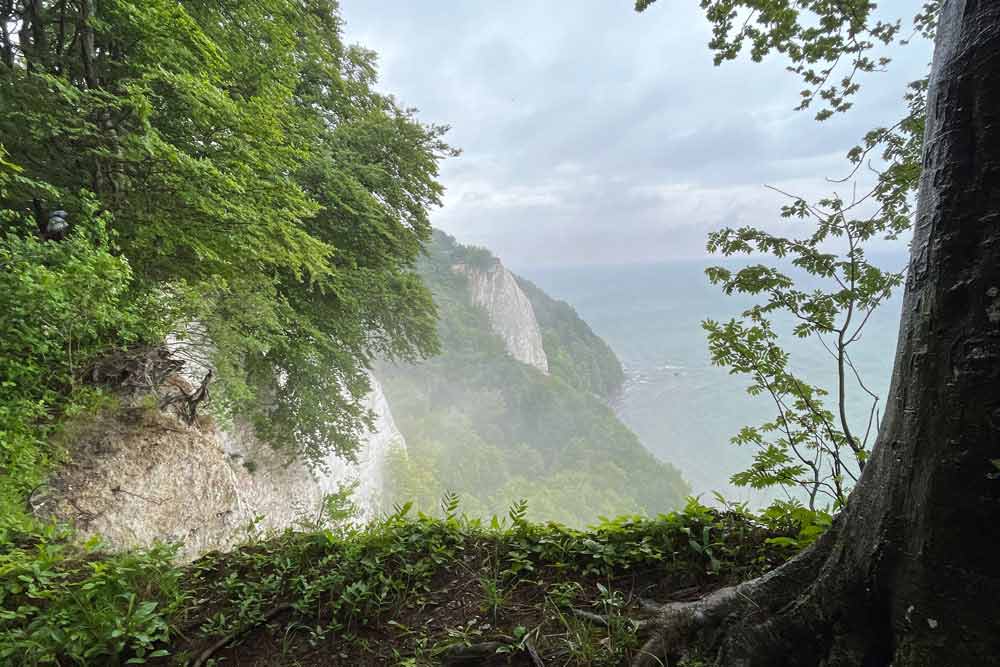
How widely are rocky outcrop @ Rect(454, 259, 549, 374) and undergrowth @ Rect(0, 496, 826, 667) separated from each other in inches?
2832

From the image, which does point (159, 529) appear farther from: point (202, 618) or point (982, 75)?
point (982, 75)

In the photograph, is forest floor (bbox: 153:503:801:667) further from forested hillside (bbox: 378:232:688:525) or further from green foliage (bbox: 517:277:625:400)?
green foliage (bbox: 517:277:625:400)

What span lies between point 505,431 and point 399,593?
63009mm

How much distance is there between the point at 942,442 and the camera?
1.15m

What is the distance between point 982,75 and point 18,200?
7.88 metres

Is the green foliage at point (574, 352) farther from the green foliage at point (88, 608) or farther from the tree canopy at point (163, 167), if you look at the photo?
the green foliage at point (88, 608)

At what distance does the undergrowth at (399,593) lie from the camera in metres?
1.89

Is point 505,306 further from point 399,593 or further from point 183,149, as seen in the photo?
point 399,593

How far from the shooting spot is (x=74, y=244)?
4020 millimetres

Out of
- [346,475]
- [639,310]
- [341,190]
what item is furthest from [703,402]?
[341,190]

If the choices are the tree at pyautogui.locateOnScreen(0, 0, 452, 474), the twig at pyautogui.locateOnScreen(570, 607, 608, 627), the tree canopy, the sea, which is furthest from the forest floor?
the sea

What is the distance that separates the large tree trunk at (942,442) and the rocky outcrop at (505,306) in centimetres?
7306

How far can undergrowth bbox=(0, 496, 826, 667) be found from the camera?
1.89 meters

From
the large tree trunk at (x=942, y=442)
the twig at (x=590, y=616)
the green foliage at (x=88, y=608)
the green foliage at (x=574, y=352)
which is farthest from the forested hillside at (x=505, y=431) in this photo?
the large tree trunk at (x=942, y=442)
